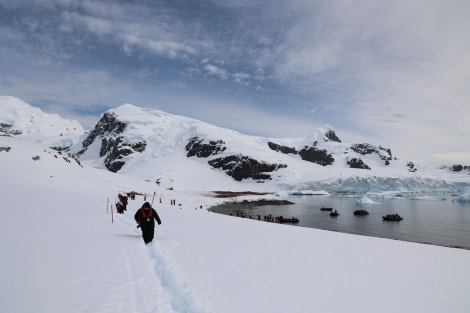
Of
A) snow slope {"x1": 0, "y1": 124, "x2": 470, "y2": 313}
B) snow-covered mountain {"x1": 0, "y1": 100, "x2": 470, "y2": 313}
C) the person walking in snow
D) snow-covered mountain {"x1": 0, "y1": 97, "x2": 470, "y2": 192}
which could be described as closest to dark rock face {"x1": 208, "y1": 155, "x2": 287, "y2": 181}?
snow-covered mountain {"x1": 0, "y1": 97, "x2": 470, "y2": 192}

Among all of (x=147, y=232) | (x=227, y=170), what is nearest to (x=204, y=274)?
(x=147, y=232)

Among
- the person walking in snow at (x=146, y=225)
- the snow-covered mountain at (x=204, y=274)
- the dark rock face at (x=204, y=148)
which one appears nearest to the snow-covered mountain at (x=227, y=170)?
the dark rock face at (x=204, y=148)

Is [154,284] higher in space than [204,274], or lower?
higher

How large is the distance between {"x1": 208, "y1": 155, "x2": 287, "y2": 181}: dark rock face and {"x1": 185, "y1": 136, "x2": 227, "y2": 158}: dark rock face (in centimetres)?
1073

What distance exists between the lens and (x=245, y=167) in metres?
173

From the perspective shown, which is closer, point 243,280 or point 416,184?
point 243,280

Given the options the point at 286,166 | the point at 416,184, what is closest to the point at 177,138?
the point at 286,166

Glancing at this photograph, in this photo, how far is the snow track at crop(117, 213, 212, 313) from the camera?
6.39 meters

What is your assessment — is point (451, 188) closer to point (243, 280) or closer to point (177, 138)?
point (177, 138)

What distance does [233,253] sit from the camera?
484 inches

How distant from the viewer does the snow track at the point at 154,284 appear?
6.39m

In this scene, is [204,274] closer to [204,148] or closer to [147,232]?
[147,232]

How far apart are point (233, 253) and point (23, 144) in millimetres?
51995

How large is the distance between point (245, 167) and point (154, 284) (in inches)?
6531
